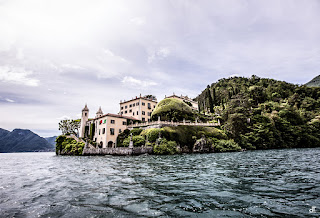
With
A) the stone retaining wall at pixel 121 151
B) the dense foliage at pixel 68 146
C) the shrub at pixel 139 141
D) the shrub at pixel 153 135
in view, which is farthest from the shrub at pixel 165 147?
the dense foliage at pixel 68 146

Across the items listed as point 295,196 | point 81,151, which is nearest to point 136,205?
point 295,196

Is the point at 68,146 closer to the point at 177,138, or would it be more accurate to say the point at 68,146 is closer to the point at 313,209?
the point at 177,138

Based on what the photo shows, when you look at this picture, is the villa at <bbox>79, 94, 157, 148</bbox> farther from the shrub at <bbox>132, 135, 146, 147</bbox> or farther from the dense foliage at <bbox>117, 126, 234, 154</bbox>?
the shrub at <bbox>132, 135, 146, 147</bbox>

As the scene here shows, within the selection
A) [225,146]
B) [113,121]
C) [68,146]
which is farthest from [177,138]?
[68,146]

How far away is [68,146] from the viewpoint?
46.8 m

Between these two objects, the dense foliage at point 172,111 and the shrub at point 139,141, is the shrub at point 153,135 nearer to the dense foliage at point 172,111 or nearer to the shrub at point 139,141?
the shrub at point 139,141

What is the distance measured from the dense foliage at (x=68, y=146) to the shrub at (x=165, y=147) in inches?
800

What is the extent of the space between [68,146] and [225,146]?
41.6m

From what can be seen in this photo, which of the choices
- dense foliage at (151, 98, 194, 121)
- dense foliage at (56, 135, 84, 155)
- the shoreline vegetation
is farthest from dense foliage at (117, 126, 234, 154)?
dense foliage at (56, 135, 84, 155)

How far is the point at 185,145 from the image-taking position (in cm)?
3966

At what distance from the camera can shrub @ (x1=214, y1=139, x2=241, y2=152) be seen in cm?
4000

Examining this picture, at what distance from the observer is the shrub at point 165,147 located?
1394 inches

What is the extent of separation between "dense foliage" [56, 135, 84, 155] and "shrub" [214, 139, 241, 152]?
33.5 metres

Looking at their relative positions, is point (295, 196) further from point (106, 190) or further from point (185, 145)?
point (185, 145)
